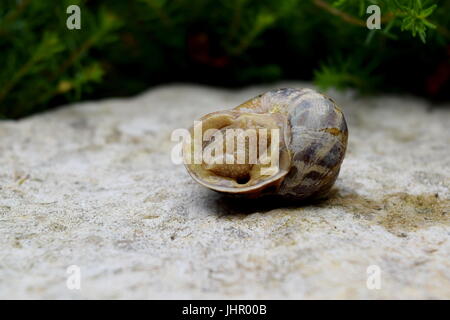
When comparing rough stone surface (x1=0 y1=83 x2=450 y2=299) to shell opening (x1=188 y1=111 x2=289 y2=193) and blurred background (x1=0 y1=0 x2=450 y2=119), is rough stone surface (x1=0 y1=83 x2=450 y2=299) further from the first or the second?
blurred background (x1=0 y1=0 x2=450 y2=119)

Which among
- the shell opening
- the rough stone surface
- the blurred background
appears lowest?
the rough stone surface

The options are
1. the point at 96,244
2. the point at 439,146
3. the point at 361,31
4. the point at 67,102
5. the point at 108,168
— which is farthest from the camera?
the point at 67,102

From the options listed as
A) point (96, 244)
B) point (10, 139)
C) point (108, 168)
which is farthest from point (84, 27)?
point (96, 244)

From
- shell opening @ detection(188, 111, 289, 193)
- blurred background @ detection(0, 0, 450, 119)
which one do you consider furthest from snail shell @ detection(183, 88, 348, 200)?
blurred background @ detection(0, 0, 450, 119)

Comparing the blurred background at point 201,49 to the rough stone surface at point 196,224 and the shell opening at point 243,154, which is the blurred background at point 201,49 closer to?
the rough stone surface at point 196,224

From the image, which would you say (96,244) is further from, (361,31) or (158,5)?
(361,31)

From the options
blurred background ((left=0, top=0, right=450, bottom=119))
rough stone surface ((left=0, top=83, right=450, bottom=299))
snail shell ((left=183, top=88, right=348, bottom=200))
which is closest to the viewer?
rough stone surface ((left=0, top=83, right=450, bottom=299))

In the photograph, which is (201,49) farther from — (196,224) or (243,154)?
(196,224)
